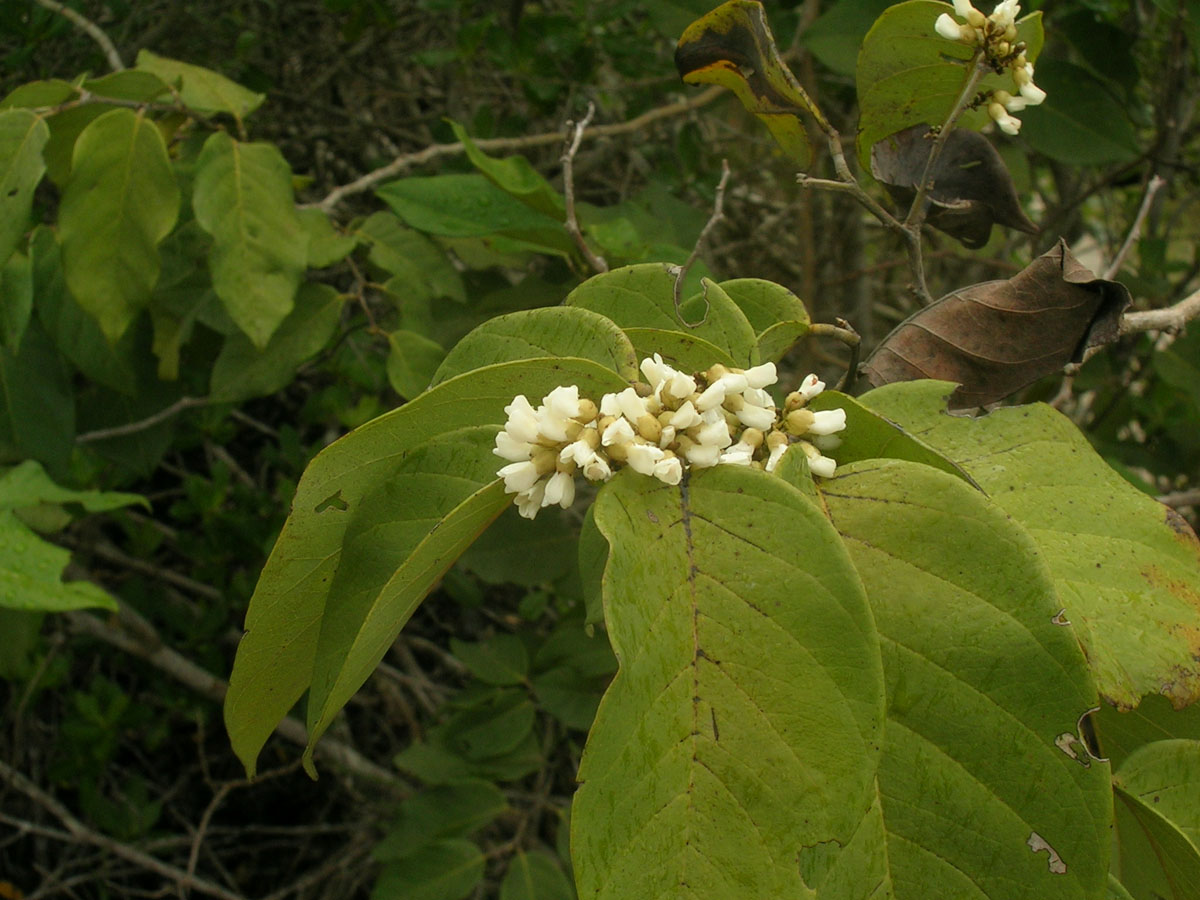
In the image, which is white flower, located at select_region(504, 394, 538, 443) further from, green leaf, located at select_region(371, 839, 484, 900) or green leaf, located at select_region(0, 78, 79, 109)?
green leaf, located at select_region(371, 839, 484, 900)

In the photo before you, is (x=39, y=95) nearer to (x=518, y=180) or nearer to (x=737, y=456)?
(x=518, y=180)

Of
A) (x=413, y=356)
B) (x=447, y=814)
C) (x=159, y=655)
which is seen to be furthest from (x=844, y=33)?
(x=159, y=655)

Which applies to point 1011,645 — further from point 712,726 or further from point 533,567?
point 533,567

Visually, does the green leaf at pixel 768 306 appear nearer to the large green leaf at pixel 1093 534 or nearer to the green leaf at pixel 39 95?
the large green leaf at pixel 1093 534

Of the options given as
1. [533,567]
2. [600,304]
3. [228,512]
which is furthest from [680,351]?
[228,512]

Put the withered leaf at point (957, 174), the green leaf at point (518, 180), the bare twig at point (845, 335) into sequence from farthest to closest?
1. the green leaf at point (518, 180)
2. the withered leaf at point (957, 174)
3. the bare twig at point (845, 335)

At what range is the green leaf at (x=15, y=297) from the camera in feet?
4.83

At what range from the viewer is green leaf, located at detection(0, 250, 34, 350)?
147cm

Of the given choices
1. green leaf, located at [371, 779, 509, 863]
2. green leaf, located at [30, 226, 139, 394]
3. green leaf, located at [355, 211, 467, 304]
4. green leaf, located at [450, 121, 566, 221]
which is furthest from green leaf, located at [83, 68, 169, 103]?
green leaf, located at [371, 779, 509, 863]

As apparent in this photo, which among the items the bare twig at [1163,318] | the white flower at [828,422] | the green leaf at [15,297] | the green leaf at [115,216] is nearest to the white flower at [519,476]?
the white flower at [828,422]

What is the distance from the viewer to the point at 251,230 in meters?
1.53

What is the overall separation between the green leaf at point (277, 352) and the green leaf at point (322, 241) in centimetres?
8

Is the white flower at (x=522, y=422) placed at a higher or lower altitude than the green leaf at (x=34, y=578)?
higher

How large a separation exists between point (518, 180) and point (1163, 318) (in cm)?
94
